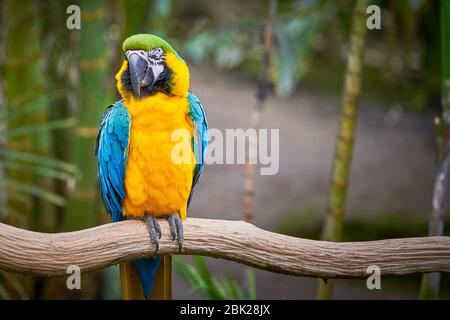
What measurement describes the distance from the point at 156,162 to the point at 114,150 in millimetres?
96

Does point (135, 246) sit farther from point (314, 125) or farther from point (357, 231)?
point (314, 125)

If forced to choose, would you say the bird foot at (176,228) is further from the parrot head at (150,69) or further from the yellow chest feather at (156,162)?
the parrot head at (150,69)

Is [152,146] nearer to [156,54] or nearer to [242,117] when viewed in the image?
[156,54]

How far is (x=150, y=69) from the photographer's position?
114 centimetres

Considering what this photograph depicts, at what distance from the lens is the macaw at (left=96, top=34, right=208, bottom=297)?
1.20 m

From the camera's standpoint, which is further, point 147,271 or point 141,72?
point 147,271

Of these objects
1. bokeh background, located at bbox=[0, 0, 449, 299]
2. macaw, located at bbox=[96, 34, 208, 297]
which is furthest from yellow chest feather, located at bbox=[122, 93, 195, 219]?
bokeh background, located at bbox=[0, 0, 449, 299]

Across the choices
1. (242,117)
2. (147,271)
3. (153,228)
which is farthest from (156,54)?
(242,117)

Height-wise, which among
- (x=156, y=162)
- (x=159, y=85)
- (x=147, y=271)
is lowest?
(x=147, y=271)

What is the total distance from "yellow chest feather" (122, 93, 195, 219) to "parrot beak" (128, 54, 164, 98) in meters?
0.04

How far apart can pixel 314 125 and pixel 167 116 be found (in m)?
1.98

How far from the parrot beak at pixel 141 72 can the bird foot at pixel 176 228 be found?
0.87ft

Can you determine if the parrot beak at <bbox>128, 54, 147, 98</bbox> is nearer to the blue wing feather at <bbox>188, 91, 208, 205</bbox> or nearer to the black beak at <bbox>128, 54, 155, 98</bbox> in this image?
the black beak at <bbox>128, 54, 155, 98</bbox>

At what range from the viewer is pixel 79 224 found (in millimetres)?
1970
